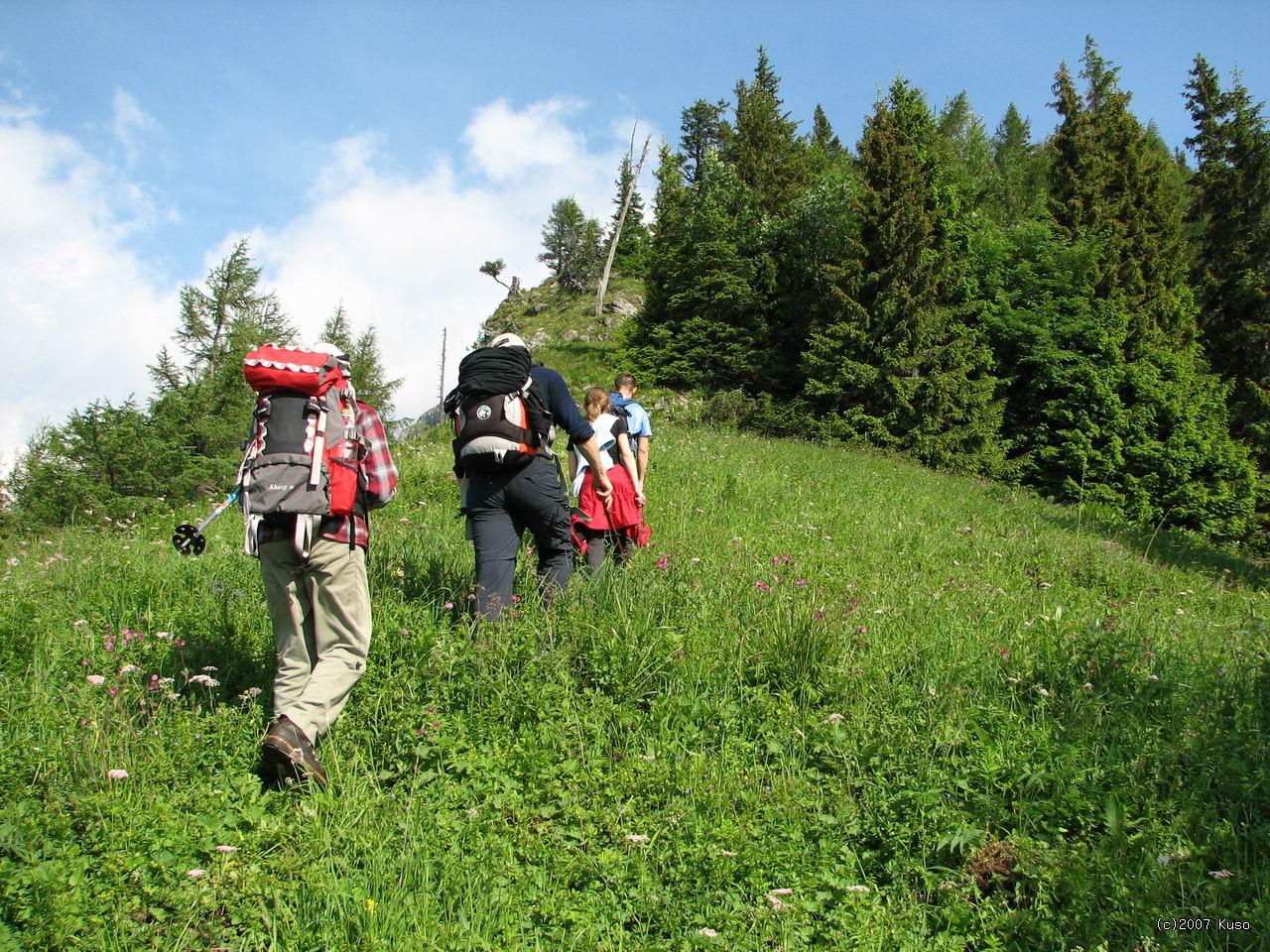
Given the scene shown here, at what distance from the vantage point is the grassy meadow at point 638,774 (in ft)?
9.49

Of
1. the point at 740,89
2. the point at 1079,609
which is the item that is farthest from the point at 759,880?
the point at 740,89

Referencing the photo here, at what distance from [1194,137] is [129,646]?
39770mm

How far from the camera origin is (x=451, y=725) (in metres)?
3.98

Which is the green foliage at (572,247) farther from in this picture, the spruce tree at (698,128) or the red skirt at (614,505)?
the red skirt at (614,505)

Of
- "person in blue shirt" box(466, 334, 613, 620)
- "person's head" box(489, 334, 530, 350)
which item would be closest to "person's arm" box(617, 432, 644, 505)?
"person in blue shirt" box(466, 334, 613, 620)

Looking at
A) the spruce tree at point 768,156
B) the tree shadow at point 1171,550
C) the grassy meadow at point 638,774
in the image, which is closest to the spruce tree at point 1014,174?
the spruce tree at point 768,156

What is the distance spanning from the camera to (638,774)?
147 inches

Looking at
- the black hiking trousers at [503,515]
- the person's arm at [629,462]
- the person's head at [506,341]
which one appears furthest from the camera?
the person's arm at [629,462]

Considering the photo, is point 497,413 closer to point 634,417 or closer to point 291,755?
point 291,755

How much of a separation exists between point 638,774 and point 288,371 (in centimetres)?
254

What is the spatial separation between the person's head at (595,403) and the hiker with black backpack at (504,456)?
1.70 metres

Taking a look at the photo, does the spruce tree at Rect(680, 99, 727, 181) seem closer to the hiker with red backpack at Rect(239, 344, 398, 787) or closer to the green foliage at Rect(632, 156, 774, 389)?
the green foliage at Rect(632, 156, 774, 389)

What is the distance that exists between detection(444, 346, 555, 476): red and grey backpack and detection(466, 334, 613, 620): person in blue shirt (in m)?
0.07

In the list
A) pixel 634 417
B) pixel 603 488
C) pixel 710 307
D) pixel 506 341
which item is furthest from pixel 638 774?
pixel 710 307
